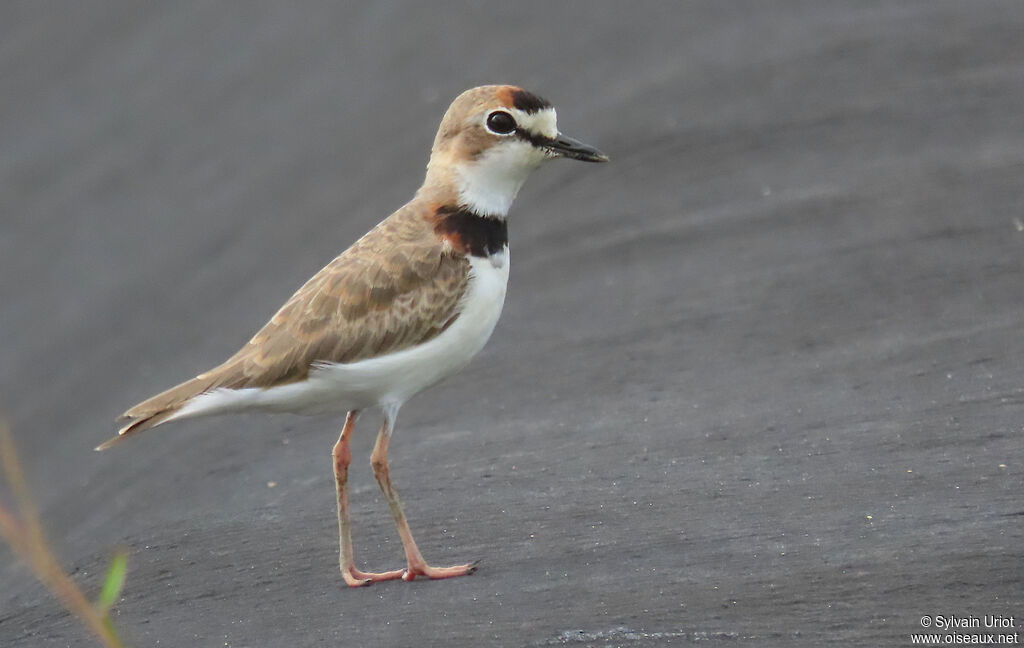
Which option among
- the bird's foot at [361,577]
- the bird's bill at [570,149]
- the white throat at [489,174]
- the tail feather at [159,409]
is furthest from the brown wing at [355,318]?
the bird's foot at [361,577]

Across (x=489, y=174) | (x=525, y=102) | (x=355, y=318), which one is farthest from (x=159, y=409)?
(x=525, y=102)

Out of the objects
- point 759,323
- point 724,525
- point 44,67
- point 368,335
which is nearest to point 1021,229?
point 759,323

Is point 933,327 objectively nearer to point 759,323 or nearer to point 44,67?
point 759,323

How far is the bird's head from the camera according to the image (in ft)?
19.9

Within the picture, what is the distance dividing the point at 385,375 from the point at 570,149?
4.74 ft

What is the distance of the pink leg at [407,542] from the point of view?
5.87 m

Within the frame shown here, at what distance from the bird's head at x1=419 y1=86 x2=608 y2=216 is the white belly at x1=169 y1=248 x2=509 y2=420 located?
0.35 m

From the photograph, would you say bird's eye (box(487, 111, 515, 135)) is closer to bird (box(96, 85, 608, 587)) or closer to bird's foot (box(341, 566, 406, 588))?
bird (box(96, 85, 608, 587))

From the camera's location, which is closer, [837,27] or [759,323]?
[759,323]

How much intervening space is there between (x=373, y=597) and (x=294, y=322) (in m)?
1.34

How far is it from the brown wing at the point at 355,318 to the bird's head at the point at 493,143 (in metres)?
0.30

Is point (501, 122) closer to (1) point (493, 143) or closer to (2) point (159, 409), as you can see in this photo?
(1) point (493, 143)

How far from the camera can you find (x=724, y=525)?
19.4 feet

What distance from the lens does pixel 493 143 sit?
606cm
